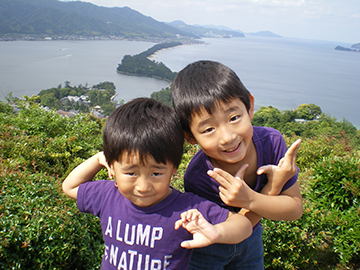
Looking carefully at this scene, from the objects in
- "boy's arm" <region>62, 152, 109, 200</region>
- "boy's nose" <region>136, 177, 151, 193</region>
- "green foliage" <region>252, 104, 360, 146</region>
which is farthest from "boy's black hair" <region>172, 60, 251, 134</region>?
"green foliage" <region>252, 104, 360, 146</region>

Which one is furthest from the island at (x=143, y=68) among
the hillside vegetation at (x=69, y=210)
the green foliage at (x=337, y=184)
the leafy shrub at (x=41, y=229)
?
the leafy shrub at (x=41, y=229)

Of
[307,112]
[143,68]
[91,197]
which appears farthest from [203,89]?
[143,68]

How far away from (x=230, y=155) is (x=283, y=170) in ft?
0.70

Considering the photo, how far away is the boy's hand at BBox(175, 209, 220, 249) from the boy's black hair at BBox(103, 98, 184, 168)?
0.76ft

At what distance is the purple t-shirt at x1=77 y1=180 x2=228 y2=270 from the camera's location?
103 centimetres

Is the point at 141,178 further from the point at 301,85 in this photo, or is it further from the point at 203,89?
the point at 301,85

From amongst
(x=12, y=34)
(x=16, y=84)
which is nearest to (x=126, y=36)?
(x=12, y=34)

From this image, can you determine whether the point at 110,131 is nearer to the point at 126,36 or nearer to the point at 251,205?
the point at 251,205

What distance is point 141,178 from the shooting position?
1.01 meters

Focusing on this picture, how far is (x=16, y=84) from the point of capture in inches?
1175

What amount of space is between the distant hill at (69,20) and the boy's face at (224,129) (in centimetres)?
6852

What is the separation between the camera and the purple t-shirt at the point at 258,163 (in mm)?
1169

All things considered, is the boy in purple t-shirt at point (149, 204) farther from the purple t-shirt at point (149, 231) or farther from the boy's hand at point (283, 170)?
the boy's hand at point (283, 170)

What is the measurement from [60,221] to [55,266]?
0.85 feet
